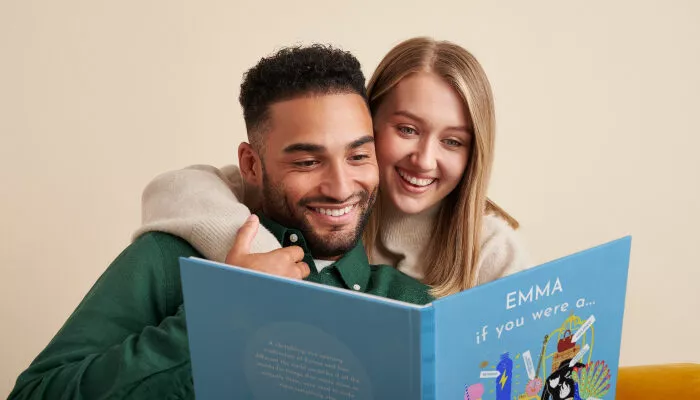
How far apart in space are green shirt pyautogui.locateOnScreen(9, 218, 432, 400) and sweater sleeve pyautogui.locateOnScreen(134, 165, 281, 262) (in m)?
0.04

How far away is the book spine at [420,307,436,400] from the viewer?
1.09 m

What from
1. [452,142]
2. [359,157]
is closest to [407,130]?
[452,142]

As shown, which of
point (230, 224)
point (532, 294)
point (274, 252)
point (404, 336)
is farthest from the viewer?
point (230, 224)

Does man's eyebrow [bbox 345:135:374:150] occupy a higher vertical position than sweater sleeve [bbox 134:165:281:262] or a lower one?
higher

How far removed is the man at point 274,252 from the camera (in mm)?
1378

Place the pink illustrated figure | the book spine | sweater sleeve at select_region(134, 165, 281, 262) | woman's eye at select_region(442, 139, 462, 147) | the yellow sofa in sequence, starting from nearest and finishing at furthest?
the book spine
the pink illustrated figure
sweater sleeve at select_region(134, 165, 281, 262)
the yellow sofa
woman's eye at select_region(442, 139, 462, 147)

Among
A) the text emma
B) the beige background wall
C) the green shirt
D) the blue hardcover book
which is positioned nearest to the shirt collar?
the green shirt

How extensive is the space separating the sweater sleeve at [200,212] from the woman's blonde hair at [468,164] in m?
0.44

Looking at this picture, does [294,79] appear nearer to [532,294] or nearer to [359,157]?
[359,157]

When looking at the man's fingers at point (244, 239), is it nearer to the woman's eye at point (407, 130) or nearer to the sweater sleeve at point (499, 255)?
the woman's eye at point (407, 130)

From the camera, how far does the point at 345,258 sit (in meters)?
1.79

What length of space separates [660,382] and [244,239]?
3.28 ft

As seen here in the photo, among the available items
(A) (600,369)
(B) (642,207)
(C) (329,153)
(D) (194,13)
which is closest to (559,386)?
(A) (600,369)

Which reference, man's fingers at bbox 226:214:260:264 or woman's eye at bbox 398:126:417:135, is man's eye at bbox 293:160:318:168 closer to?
man's fingers at bbox 226:214:260:264
